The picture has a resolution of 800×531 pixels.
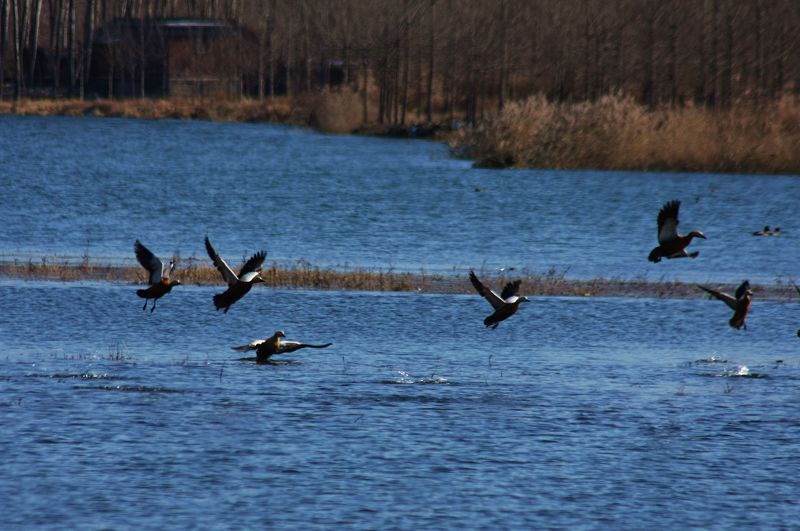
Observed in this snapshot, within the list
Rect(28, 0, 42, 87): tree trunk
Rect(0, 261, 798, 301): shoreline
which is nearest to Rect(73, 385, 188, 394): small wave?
Rect(0, 261, 798, 301): shoreline

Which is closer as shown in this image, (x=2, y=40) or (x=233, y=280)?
(x=233, y=280)

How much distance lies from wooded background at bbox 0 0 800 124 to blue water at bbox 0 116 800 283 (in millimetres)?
11126

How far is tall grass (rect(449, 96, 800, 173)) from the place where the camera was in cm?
5450

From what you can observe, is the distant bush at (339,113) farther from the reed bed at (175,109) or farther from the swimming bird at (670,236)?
the swimming bird at (670,236)

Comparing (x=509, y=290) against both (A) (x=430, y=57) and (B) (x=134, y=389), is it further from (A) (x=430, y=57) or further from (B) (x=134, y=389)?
(A) (x=430, y=57)

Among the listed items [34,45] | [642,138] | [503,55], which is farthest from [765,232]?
[34,45]

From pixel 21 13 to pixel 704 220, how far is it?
10107cm

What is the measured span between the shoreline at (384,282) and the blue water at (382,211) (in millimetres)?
1972

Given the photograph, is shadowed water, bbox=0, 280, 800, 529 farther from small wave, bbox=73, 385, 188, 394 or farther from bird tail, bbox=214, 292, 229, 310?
bird tail, bbox=214, 292, 229, 310

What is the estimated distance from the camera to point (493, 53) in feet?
318

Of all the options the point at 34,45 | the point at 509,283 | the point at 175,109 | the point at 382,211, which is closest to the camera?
the point at 509,283

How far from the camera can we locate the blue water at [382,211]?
31.4m

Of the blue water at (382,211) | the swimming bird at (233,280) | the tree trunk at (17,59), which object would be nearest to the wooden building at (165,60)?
the tree trunk at (17,59)

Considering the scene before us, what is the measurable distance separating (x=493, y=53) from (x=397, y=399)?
272 ft
